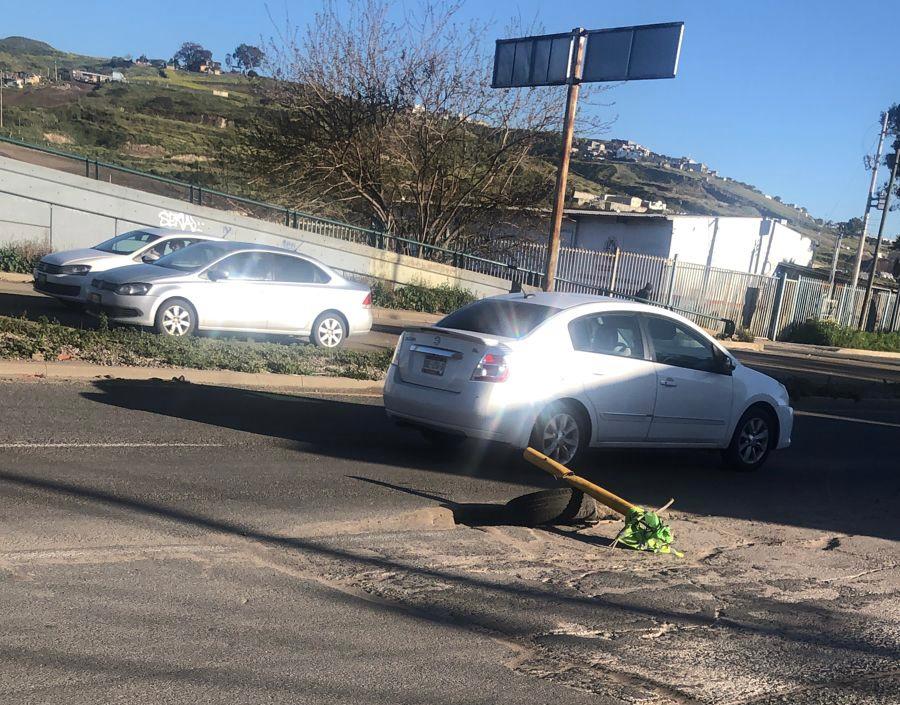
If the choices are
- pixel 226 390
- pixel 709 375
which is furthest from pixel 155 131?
pixel 709 375

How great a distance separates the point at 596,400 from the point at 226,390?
4.84 meters

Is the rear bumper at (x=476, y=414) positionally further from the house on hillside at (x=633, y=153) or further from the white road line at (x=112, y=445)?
the house on hillside at (x=633, y=153)

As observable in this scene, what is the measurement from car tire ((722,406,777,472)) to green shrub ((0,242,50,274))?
17.3 metres

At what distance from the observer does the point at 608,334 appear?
9.53 meters

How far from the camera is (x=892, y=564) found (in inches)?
291

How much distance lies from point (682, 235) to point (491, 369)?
118ft

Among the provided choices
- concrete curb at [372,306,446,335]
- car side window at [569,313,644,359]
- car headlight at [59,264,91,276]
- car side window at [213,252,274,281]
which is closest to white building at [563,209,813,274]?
concrete curb at [372,306,446,335]

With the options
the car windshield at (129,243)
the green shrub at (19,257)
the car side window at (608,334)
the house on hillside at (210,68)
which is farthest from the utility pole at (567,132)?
the house on hillside at (210,68)

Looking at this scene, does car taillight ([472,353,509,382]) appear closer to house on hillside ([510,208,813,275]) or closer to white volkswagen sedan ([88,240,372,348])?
white volkswagen sedan ([88,240,372,348])

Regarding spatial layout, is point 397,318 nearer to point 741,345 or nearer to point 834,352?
point 741,345

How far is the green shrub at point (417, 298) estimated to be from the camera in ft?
86.4

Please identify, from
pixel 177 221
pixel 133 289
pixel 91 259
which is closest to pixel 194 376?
pixel 133 289

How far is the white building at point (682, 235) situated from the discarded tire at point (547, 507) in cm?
3199

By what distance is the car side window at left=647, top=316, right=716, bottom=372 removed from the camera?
9.84m
